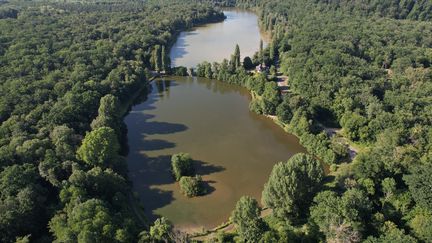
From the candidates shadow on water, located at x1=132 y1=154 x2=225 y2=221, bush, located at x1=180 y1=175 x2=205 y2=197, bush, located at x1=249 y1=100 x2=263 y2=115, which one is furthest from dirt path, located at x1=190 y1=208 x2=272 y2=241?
bush, located at x1=249 y1=100 x2=263 y2=115

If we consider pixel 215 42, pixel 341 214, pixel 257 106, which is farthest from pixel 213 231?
pixel 215 42

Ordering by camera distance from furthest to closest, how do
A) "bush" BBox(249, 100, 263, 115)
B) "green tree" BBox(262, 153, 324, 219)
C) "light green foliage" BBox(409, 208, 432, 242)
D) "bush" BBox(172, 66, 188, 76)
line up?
"bush" BBox(172, 66, 188, 76) < "bush" BBox(249, 100, 263, 115) < "green tree" BBox(262, 153, 324, 219) < "light green foliage" BBox(409, 208, 432, 242)

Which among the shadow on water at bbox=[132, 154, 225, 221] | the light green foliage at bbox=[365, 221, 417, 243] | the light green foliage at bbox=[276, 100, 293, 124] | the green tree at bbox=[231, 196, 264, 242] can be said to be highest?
the light green foliage at bbox=[276, 100, 293, 124]

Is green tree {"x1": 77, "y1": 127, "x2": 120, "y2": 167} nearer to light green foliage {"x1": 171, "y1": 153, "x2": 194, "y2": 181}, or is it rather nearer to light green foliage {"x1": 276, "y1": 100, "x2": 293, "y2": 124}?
light green foliage {"x1": 171, "y1": 153, "x2": 194, "y2": 181}

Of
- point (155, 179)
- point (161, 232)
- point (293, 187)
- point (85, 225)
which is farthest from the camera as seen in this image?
point (155, 179)

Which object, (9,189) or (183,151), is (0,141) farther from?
(183,151)

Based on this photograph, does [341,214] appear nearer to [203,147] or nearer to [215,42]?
[203,147]

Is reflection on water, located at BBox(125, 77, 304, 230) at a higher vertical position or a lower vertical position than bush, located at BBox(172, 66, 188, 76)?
lower

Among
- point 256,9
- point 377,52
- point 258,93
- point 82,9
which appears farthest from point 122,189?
point 256,9

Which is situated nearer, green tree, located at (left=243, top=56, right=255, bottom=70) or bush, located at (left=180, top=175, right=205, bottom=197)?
bush, located at (left=180, top=175, right=205, bottom=197)
